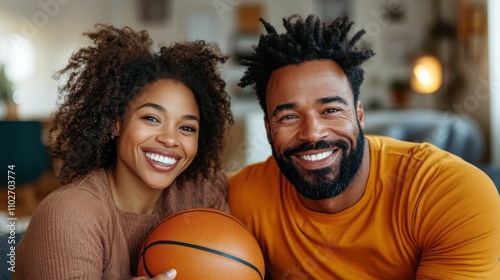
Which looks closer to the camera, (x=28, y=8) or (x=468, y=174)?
(x=468, y=174)

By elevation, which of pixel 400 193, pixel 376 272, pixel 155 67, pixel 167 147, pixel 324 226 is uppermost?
pixel 155 67

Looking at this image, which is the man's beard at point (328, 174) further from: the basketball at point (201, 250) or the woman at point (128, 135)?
the woman at point (128, 135)

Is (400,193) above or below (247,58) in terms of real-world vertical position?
below

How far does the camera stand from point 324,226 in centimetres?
179

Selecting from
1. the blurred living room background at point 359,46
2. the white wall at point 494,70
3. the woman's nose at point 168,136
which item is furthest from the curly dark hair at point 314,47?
the white wall at point 494,70

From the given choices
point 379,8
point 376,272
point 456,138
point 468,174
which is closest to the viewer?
point 468,174

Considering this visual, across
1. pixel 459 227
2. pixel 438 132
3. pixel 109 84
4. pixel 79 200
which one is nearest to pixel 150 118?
pixel 109 84

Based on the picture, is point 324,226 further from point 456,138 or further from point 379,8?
point 379,8

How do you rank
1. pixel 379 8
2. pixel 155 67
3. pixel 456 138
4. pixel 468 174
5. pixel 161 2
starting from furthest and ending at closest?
1. pixel 161 2
2. pixel 379 8
3. pixel 456 138
4. pixel 155 67
5. pixel 468 174

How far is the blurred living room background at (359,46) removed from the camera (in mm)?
4848

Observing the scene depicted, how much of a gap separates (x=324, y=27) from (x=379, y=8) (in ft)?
22.3

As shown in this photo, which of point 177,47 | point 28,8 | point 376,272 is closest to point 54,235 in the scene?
point 177,47

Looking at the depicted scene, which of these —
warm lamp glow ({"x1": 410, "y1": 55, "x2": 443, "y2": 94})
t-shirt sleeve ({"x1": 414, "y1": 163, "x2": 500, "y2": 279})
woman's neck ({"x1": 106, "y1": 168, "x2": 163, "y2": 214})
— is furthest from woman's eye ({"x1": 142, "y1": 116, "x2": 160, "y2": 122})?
warm lamp glow ({"x1": 410, "y1": 55, "x2": 443, "y2": 94})

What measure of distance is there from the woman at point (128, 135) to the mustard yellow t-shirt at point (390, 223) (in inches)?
8.2
